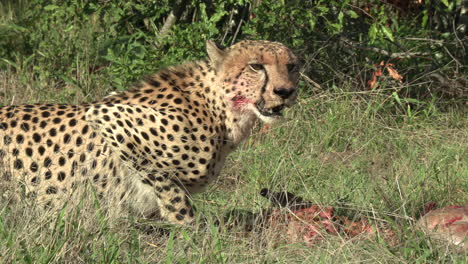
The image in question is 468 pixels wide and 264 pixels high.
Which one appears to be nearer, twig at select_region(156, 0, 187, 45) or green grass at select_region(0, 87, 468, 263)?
green grass at select_region(0, 87, 468, 263)

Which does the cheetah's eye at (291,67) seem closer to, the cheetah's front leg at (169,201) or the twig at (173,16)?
the cheetah's front leg at (169,201)

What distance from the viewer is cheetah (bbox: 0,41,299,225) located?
13.1ft

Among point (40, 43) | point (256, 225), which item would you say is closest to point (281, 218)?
point (256, 225)

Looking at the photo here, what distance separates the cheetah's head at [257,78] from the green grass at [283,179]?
330 millimetres

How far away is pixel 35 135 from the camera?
4.11m

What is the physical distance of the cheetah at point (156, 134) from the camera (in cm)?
401

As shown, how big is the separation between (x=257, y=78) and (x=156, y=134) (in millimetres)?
521

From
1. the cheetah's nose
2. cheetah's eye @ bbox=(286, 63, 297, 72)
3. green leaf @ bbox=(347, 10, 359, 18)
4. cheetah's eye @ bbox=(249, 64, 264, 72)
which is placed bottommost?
green leaf @ bbox=(347, 10, 359, 18)

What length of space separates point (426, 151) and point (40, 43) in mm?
2903

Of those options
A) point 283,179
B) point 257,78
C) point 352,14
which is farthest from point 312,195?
point 352,14

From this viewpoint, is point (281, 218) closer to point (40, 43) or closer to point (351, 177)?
point (351, 177)

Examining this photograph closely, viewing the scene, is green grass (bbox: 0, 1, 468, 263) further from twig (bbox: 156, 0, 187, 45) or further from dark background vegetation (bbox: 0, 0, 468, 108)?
twig (bbox: 156, 0, 187, 45)

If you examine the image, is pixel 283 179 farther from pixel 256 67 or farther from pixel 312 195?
pixel 256 67

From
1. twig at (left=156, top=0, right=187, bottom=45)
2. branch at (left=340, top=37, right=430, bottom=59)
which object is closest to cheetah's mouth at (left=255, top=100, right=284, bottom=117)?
branch at (left=340, top=37, right=430, bottom=59)
